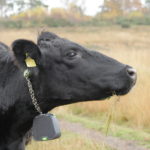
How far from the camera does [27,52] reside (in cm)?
446

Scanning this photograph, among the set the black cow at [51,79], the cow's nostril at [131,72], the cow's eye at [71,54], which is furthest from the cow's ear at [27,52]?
the cow's nostril at [131,72]

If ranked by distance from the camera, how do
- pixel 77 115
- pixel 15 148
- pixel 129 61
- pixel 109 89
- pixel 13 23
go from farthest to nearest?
pixel 13 23
pixel 129 61
pixel 77 115
pixel 15 148
pixel 109 89

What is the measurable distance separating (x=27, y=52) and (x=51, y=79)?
0.36m

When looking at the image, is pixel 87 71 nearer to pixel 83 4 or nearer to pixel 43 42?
pixel 43 42

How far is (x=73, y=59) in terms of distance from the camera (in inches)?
180

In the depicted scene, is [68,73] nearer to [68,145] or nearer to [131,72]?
[131,72]

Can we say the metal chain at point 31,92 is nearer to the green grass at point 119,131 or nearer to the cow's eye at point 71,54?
the cow's eye at point 71,54

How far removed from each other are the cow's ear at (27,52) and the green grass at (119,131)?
374 centimetres

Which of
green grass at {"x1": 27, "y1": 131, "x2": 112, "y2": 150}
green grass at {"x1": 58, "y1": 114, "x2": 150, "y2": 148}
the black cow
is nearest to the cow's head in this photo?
the black cow

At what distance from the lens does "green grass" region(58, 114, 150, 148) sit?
834 centimetres

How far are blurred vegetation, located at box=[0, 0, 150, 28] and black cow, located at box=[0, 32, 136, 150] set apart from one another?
44.1 metres

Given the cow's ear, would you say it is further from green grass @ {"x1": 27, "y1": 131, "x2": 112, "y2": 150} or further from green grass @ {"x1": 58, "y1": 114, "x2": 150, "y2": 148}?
green grass @ {"x1": 58, "y1": 114, "x2": 150, "y2": 148}

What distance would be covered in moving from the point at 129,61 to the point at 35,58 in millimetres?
10486

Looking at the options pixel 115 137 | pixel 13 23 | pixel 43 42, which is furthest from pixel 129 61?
pixel 13 23
